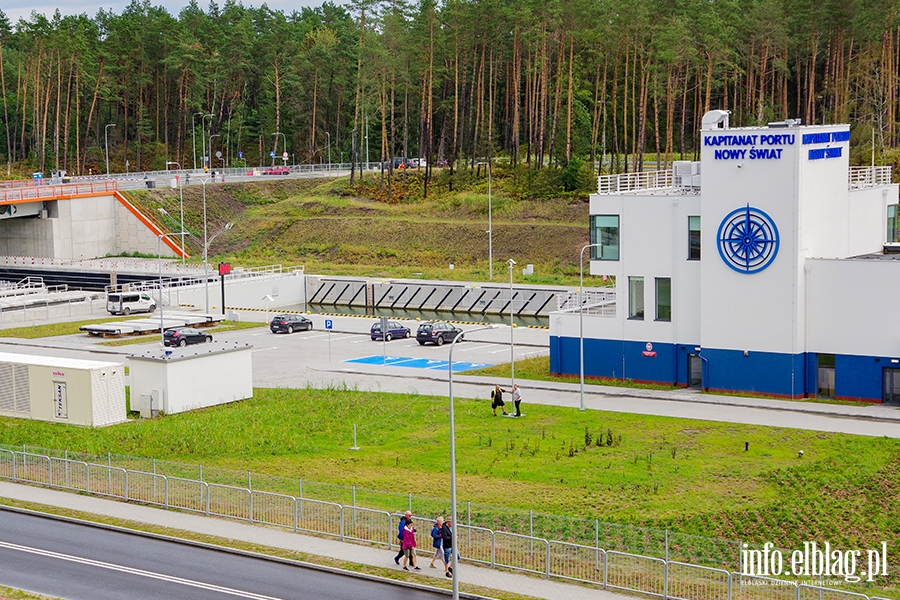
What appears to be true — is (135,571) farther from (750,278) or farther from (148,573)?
(750,278)

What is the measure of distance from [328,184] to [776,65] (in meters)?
48.7

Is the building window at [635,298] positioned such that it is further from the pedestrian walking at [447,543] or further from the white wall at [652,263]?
the pedestrian walking at [447,543]

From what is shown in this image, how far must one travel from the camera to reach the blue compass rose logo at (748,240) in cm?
4978

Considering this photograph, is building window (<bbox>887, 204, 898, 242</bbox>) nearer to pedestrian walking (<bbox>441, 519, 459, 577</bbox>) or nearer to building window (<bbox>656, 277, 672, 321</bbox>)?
building window (<bbox>656, 277, 672, 321</bbox>)

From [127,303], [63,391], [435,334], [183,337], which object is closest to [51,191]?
[127,303]

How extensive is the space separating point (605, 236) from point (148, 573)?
3217 centimetres

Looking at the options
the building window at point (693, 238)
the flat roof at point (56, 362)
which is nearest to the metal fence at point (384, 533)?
the flat roof at point (56, 362)

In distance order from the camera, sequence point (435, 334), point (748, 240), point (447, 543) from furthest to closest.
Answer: point (435, 334), point (748, 240), point (447, 543)

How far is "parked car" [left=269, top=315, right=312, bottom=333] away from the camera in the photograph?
71.7m

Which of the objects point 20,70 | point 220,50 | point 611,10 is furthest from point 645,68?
point 20,70

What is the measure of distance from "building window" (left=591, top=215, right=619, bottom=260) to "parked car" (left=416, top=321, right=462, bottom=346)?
528 inches

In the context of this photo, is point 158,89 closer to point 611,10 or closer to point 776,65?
point 611,10

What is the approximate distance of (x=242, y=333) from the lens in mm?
72500

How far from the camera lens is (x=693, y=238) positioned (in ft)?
173
